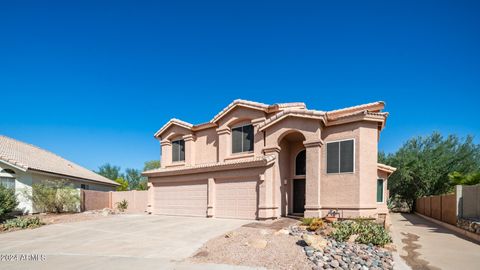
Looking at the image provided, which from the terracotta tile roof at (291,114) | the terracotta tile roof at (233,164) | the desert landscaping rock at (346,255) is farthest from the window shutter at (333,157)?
the desert landscaping rock at (346,255)

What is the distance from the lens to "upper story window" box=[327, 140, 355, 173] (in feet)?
49.3

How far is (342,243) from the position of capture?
10.5 meters

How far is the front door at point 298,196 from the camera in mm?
17656

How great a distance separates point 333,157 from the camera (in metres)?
15.6

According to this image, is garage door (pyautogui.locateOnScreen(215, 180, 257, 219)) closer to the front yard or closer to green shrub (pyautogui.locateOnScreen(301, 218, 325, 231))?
green shrub (pyautogui.locateOnScreen(301, 218, 325, 231))

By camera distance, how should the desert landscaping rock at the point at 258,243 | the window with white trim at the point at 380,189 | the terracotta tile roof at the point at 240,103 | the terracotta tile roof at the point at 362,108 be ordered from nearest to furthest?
1. the desert landscaping rock at the point at 258,243
2. the terracotta tile roof at the point at 362,108
3. the terracotta tile roof at the point at 240,103
4. the window with white trim at the point at 380,189

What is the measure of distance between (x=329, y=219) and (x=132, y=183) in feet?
194

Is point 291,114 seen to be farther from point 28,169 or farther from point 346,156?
point 28,169

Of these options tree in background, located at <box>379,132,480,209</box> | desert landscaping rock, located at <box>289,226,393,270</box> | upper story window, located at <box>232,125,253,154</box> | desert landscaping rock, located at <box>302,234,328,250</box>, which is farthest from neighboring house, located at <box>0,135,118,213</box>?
tree in background, located at <box>379,132,480,209</box>

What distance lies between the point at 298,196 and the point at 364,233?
7046mm

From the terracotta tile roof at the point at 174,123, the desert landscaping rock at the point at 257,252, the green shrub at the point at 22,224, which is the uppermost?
the terracotta tile roof at the point at 174,123

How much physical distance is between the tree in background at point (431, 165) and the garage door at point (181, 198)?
74.9ft

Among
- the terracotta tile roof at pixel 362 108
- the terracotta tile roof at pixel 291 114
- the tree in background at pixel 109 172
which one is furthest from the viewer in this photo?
the tree in background at pixel 109 172

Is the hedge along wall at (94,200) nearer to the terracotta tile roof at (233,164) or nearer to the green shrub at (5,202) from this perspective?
the green shrub at (5,202)
